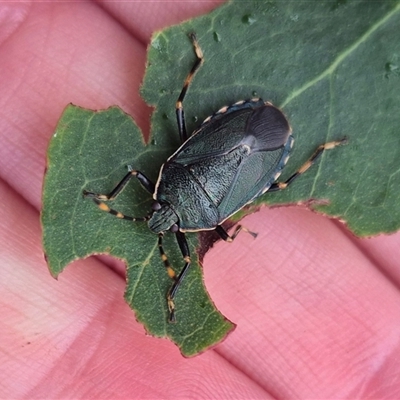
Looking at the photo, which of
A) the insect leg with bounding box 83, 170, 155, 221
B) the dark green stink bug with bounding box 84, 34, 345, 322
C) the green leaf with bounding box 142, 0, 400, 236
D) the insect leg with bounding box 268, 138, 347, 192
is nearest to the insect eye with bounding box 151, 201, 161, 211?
the dark green stink bug with bounding box 84, 34, 345, 322

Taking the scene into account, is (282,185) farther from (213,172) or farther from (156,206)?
(156,206)

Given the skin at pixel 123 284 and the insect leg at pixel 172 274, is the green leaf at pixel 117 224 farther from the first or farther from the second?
the skin at pixel 123 284

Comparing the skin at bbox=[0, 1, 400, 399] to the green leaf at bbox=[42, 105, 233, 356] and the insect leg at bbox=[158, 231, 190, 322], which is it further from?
the insect leg at bbox=[158, 231, 190, 322]

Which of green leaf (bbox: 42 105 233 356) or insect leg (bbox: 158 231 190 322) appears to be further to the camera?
insect leg (bbox: 158 231 190 322)

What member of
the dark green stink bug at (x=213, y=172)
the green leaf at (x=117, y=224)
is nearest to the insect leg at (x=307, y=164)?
the dark green stink bug at (x=213, y=172)

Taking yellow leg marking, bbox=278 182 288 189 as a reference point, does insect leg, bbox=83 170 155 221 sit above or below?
below

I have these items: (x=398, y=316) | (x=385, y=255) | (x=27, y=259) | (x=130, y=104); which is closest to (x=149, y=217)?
(x=130, y=104)

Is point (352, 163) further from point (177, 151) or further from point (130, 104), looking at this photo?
point (130, 104)

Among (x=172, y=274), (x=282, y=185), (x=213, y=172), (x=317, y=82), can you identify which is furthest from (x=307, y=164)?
(x=172, y=274)
